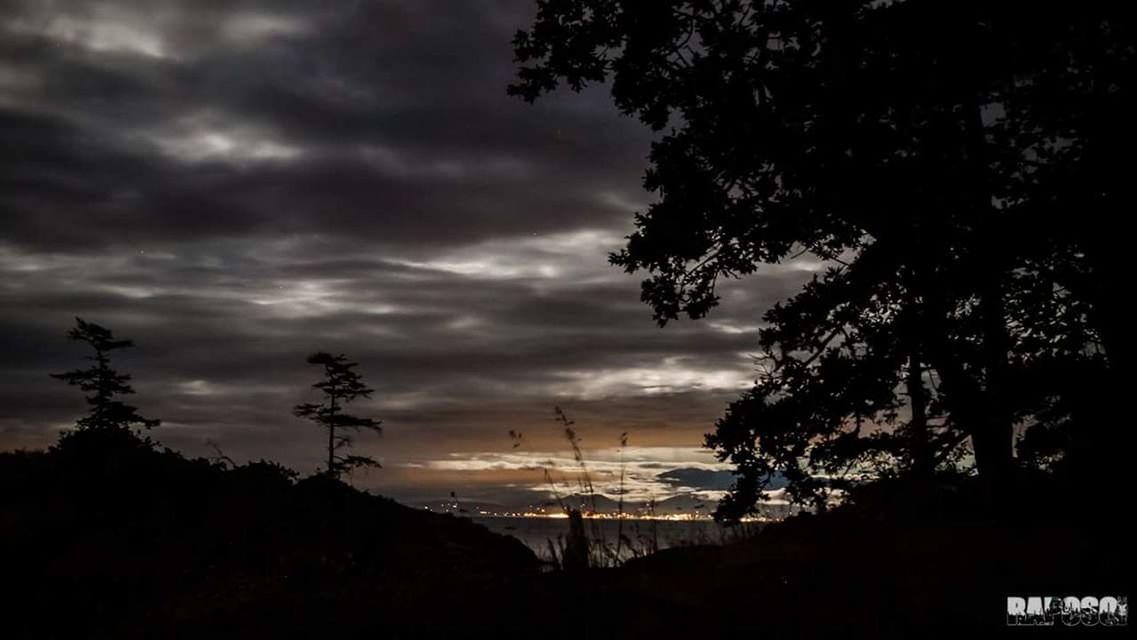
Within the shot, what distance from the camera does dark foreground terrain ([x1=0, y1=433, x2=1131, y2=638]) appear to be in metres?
6.34

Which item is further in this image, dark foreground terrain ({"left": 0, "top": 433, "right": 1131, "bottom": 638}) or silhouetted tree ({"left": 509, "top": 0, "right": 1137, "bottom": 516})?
silhouetted tree ({"left": 509, "top": 0, "right": 1137, "bottom": 516})

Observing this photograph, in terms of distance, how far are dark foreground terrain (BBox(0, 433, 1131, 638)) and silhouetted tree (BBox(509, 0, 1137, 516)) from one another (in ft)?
3.56

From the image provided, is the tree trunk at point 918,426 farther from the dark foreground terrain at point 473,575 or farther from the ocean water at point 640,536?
the ocean water at point 640,536

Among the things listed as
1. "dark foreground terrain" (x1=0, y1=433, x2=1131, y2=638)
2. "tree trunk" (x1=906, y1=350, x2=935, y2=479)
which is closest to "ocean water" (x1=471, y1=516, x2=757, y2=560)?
"dark foreground terrain" (x1=0, y1=433, x2=1131, y2=638)

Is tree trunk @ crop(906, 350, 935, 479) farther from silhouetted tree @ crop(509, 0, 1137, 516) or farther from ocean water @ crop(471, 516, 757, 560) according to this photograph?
ocean water @ crop(471, 516, 757, 560)

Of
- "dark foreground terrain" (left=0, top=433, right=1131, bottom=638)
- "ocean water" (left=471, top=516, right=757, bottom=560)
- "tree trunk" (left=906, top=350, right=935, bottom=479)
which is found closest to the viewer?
"dark foreground terrain" (left=0, top=433, right=1131, bottom=638)

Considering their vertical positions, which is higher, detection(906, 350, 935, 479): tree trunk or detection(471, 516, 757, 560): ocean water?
detection(906, 350, 935, 479): tree trunk

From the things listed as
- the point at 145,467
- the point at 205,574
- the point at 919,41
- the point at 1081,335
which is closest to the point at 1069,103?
the point at 919,41

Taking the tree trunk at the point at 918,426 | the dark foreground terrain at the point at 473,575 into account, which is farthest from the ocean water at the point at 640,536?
the tree trunk at the point at 918,426

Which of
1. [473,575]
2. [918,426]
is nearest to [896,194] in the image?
[918,426]

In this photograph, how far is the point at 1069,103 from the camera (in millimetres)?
8484

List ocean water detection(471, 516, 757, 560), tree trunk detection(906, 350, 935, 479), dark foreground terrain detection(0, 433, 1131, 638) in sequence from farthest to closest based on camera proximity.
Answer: tree trunk detection(906, 350, 935, 479), ocean water detection(471, 516, 757, 560), dark foreground terrain detection(0, 433, 1131, 638)

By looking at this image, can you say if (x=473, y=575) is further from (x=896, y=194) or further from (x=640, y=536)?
(x=896, y=194)

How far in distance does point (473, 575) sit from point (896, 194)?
661cm
